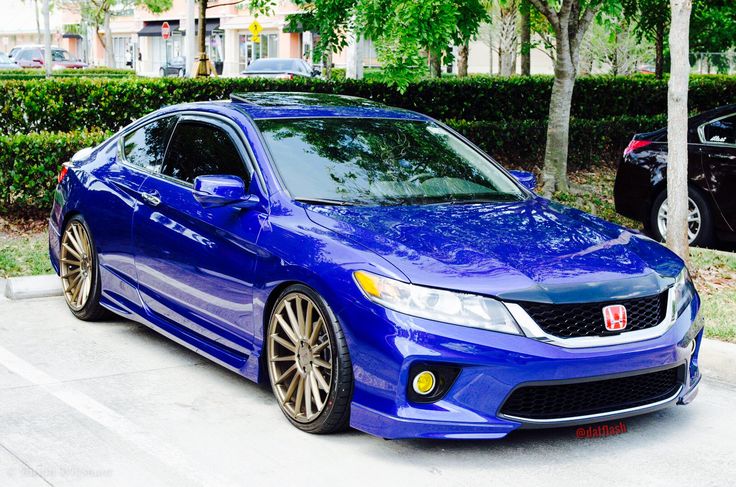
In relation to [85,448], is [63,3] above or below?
above

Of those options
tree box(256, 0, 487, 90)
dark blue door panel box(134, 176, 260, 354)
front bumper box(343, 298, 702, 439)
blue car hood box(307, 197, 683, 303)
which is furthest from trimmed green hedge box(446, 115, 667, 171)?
front bumper box(343, 298, 702, 439)

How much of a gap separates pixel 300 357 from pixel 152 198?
1.80 m

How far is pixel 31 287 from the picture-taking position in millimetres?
8312

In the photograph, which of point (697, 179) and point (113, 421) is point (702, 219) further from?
point (113, 421)

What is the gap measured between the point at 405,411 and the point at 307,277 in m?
0.84

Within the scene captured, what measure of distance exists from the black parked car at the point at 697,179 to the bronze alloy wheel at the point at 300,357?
6.35m

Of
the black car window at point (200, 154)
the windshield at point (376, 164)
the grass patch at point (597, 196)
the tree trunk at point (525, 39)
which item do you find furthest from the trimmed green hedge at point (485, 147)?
the windshield at point (376, 164)

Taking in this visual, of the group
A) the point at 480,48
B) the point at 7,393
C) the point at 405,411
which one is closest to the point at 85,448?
the point at 7,393

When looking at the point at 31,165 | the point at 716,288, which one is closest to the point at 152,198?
the point at 716,288

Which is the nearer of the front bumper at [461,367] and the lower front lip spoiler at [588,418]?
the front bumper at [461,367]

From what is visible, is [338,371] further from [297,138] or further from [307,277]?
[297,138]

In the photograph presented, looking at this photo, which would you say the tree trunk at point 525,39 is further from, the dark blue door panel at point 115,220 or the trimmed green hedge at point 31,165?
the dark blue door panel at point 115,220

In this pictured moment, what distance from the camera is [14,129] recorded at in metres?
11.8

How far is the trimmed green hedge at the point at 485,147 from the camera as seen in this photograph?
1077 cm
